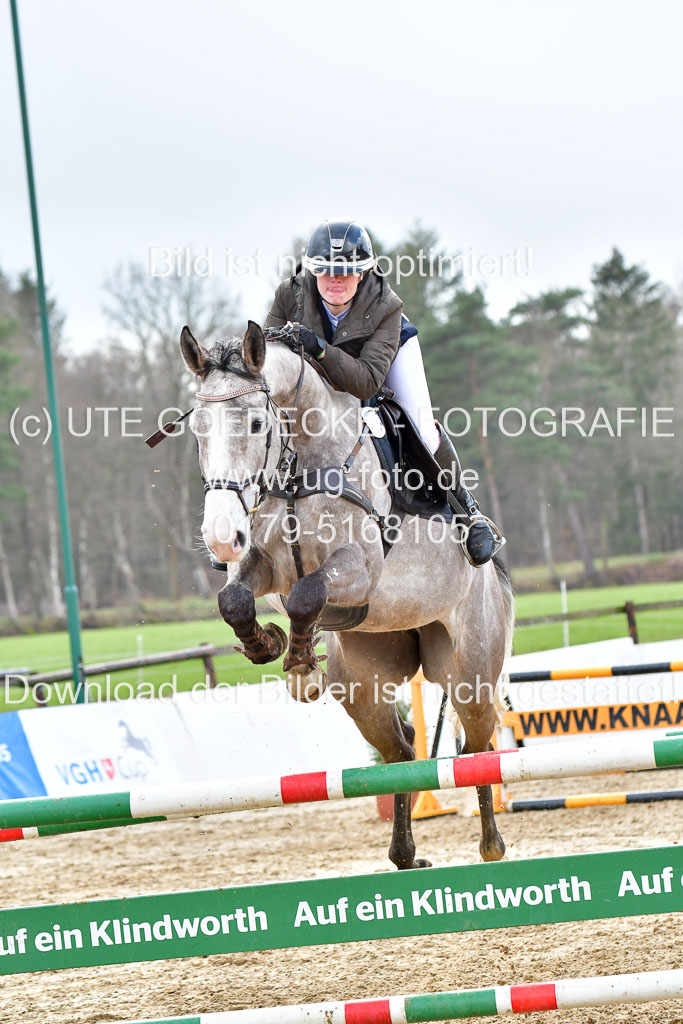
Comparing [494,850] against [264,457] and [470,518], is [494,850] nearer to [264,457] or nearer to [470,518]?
[470,518]

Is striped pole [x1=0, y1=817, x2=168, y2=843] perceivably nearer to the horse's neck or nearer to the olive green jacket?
the horse's neck

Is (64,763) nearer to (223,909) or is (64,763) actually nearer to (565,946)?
(565,946)

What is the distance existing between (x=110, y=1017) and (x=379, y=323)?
8.98 ft

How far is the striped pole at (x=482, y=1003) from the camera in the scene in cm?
247

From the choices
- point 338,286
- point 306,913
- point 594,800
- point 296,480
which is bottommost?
point 594,800

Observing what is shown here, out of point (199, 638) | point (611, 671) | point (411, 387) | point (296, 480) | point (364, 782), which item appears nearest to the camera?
point (364, 782)

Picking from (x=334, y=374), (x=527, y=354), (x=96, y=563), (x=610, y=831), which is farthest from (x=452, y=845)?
(x=96, y=563)

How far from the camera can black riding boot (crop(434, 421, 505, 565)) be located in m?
4.27

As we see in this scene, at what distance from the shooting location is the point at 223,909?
8.43ft

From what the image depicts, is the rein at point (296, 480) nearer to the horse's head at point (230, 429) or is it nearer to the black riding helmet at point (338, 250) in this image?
the horse's head at point (230, 429)

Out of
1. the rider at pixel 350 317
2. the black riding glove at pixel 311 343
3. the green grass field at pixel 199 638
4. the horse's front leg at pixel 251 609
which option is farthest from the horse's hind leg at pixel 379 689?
the green grass field at pixel 199 638

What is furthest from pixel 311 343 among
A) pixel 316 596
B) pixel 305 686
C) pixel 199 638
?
pixel 199 638

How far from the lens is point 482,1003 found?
247cm

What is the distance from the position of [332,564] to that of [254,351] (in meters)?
0.78
